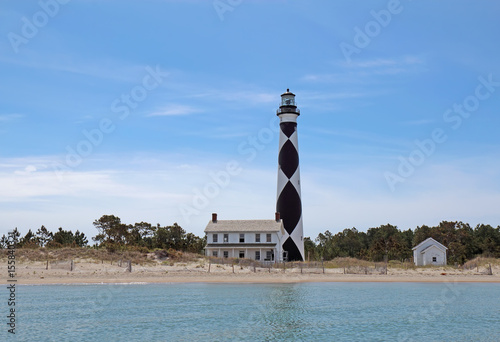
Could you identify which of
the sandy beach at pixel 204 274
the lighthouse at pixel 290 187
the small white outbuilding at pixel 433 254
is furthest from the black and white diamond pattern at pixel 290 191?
the small white outbuilding at pixel 433 254

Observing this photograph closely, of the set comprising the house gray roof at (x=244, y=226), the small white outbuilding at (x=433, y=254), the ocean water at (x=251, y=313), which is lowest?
the ocean water at (x=251, y=313)

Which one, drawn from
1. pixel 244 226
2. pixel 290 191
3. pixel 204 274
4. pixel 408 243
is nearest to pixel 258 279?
pixel 204 274

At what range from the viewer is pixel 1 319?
73.6 ft

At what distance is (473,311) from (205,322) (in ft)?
47.3

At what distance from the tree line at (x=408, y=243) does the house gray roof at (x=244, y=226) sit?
18.8 ft

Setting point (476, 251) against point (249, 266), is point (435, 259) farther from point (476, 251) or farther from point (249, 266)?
point (249, 266)

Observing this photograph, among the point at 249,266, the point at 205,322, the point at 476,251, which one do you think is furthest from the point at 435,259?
the point at 205,322

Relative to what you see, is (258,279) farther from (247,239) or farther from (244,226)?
(244,226)

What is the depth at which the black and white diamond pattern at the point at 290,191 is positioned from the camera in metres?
52.2

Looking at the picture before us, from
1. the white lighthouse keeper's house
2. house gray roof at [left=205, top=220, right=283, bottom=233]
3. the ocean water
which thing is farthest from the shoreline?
house gray roof at [left=205, top=220, right=283, bottom=233]

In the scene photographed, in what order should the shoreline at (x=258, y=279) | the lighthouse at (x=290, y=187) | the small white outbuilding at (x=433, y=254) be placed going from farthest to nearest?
the small white outbuilding at (x=433, y=254)
the lighthouse at (x=290, y=187)
the shoreline at (x=258, y=279)

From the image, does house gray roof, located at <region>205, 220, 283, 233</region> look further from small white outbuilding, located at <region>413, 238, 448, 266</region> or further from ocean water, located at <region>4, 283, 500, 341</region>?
ocean water, located at <region>4, 283, 500, 341</region>

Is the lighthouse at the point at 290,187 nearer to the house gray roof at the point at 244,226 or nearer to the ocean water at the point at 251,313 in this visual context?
the house gray roof at the point at 244,226

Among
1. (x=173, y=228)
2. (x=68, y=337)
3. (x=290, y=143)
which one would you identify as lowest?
(x=68, y=337)
